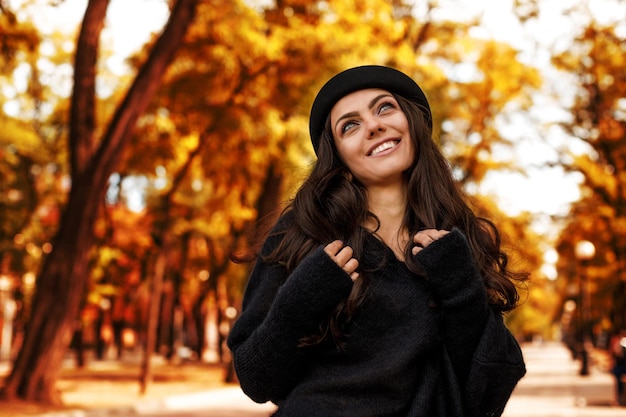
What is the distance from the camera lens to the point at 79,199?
1396cm

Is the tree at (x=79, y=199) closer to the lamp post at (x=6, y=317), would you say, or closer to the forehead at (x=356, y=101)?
the forehead at (x=356, y=101)

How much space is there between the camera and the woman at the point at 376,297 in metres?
2.14

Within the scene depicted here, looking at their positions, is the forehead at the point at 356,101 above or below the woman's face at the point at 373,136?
above

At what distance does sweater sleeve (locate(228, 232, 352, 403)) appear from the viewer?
2123 mm

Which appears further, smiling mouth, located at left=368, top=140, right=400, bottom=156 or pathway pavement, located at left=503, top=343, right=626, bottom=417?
pathway pavement, located at left=503, top=343, right=626, bottom=417

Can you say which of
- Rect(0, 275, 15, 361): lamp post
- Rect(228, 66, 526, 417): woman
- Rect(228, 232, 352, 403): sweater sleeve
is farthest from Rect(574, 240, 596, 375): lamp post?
Rect(0, 275, 15, 361): lamp post

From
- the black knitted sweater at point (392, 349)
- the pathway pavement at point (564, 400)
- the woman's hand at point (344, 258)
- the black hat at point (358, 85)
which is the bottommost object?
the pathway pavement at point (564, 400)

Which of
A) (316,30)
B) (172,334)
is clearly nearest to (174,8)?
(316,30)

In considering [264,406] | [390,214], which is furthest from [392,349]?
[264,406]

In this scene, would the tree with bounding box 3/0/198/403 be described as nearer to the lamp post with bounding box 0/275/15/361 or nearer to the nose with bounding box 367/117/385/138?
the nose with bounding box 367/117/385/138

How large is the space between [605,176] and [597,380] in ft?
26.4

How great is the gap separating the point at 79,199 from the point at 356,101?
40.0 feet

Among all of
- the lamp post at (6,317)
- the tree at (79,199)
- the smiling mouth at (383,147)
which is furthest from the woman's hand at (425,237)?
the lamp post at (6,317)

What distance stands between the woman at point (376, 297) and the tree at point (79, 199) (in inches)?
464
